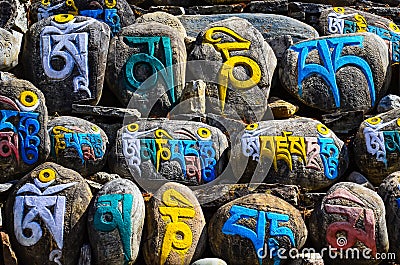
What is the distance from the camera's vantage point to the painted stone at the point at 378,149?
6.61m

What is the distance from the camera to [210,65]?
284 inches

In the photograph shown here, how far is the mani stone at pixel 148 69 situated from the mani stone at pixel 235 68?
0.20 m

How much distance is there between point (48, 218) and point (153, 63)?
1741 millimetres

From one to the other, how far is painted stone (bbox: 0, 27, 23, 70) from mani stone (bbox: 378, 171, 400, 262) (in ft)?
10.2

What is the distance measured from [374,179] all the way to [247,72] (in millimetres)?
1373

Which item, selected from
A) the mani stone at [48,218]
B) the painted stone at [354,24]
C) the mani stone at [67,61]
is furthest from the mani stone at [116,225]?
the painted stone at [354,24]

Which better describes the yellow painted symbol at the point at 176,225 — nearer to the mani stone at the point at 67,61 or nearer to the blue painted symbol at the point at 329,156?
the blue painted symbol at the point at 329,156

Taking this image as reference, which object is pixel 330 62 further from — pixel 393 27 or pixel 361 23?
pixel 393 27

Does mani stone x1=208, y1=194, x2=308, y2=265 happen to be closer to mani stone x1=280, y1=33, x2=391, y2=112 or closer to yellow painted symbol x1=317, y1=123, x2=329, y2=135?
yellow painted symbol x1=317, y1=123, x2=329, y2=135

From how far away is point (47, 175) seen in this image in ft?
20.2

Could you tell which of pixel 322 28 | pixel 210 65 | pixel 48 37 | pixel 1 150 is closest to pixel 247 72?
pixel 210 65

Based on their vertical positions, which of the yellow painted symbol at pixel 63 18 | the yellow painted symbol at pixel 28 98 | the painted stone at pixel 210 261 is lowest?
the painted stone at pixel 210 261

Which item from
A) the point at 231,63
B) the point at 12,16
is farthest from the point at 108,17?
the point at 231,63

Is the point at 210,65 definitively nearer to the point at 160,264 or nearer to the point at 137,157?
the point at 137,157
